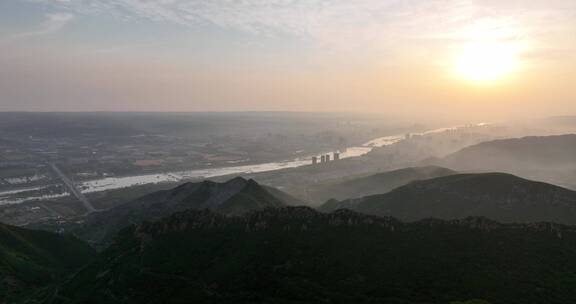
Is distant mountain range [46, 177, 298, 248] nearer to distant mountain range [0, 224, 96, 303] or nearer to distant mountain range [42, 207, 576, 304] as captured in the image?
distant mountain range [0, 224, 96, 303]

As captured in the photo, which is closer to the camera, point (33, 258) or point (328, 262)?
point (328, 262)

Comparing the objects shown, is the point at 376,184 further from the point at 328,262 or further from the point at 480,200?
the point at 328,262

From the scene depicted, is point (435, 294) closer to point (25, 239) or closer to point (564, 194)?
point (564, 194)

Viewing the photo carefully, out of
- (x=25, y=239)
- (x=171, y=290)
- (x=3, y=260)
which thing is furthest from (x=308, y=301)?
(x=25, y=239)

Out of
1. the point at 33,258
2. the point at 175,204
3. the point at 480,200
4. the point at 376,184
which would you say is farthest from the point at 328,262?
the point at 376,184

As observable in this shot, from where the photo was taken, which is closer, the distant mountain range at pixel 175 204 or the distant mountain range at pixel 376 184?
the distant mountain range at pixel 175 204

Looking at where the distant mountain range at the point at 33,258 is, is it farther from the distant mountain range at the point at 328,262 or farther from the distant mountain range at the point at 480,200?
the distant mountain range at the point at 480,200

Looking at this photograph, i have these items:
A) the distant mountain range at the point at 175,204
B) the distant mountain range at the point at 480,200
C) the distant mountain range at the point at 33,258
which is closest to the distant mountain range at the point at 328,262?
the distant mountain range at the point at 33,258

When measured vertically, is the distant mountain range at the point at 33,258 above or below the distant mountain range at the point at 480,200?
below
